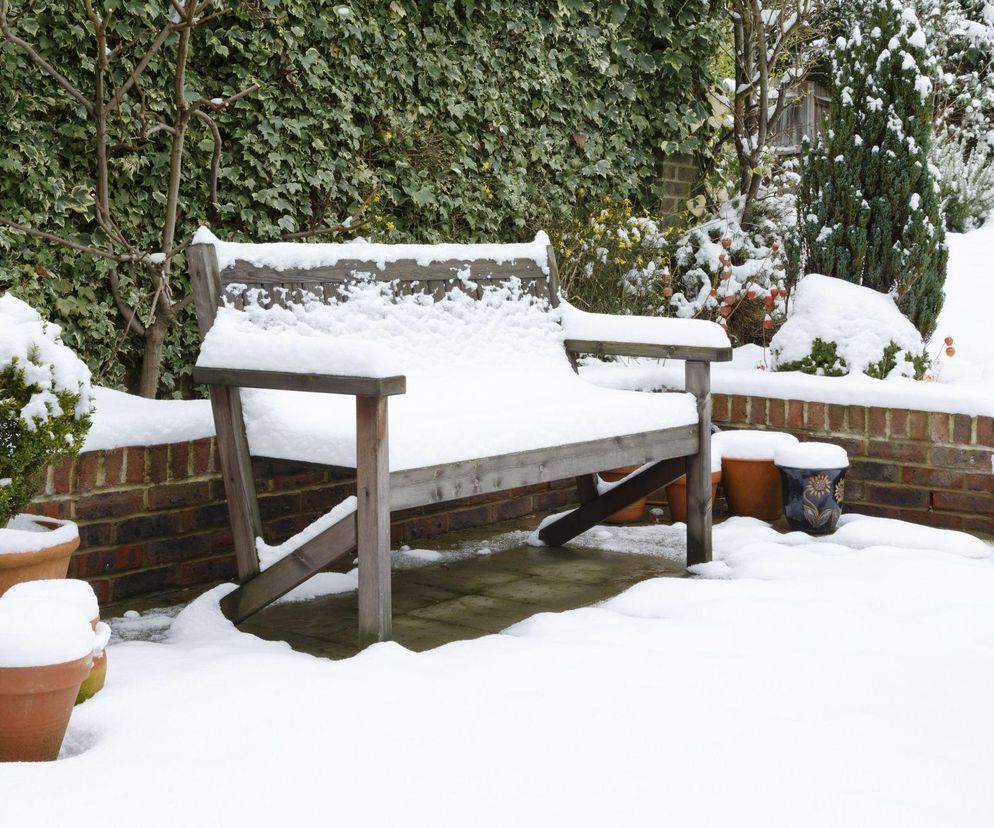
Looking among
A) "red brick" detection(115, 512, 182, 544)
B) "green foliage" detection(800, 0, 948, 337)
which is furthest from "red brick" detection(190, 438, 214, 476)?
"green foliage" detection(800, 0, 948, 337)

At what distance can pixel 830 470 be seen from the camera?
418cm

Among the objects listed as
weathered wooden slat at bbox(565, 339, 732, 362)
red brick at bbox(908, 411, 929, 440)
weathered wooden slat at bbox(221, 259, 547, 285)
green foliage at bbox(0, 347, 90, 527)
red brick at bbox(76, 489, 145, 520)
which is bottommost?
red brick at bbox(76, 489, 145, 520)

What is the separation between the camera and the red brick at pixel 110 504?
323cm

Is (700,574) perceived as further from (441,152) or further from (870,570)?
(441,152)

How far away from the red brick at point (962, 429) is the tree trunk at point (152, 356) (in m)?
2.78

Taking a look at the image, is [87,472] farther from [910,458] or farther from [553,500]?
[910,458]

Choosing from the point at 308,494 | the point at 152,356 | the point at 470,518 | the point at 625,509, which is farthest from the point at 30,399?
the point at 625,509

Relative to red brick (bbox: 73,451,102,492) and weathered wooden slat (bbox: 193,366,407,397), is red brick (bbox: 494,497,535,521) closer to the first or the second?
red brick (bbox: 73,451,102,492)

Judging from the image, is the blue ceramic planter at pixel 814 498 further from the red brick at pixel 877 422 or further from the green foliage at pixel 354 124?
the green foliage at pixel 354 124

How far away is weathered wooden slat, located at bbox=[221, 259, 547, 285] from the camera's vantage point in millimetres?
3133

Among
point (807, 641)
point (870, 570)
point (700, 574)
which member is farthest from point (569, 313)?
point (807, 641)

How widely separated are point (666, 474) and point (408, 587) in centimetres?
89

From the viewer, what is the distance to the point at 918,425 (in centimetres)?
435

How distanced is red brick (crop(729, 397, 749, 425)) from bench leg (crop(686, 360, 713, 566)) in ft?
3.65
